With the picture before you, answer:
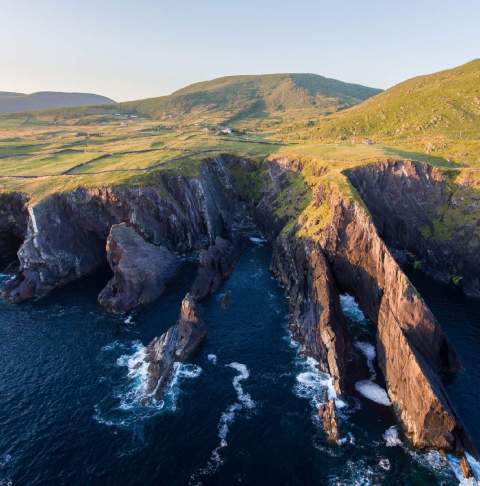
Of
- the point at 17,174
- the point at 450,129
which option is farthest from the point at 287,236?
the point at 450,129

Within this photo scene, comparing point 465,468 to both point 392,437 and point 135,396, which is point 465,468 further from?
point 135,396

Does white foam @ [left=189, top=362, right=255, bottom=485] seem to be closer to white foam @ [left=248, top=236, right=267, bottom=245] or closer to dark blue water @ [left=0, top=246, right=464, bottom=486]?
dark blue water @ [left=0, top=246, right=464, bottom=486]

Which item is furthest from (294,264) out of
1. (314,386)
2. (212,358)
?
(314,386)

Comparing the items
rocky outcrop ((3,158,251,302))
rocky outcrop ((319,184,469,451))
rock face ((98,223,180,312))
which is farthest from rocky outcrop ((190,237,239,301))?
rocky outcrop ((319,184,469,451))

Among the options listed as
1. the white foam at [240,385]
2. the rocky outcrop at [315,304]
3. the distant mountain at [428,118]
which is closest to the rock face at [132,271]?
the rocky outcrop at [315,304]

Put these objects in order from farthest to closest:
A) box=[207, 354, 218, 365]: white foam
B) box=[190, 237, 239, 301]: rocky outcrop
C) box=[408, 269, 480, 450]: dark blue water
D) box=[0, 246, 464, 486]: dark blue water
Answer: box=[190, 237, 239, 301]: rocky outcrop → box=[207, 354, 218, 365]: white foam → box=[408, 269, 480, 450]: dark blue water → box=[0, 246, 464, 486]: dark blue water

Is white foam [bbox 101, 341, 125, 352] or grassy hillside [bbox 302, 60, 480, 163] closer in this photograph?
white foam [bbox 101, 341, 125, 352]

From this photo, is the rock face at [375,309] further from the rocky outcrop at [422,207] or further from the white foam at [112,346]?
the white foam at [112,346]
